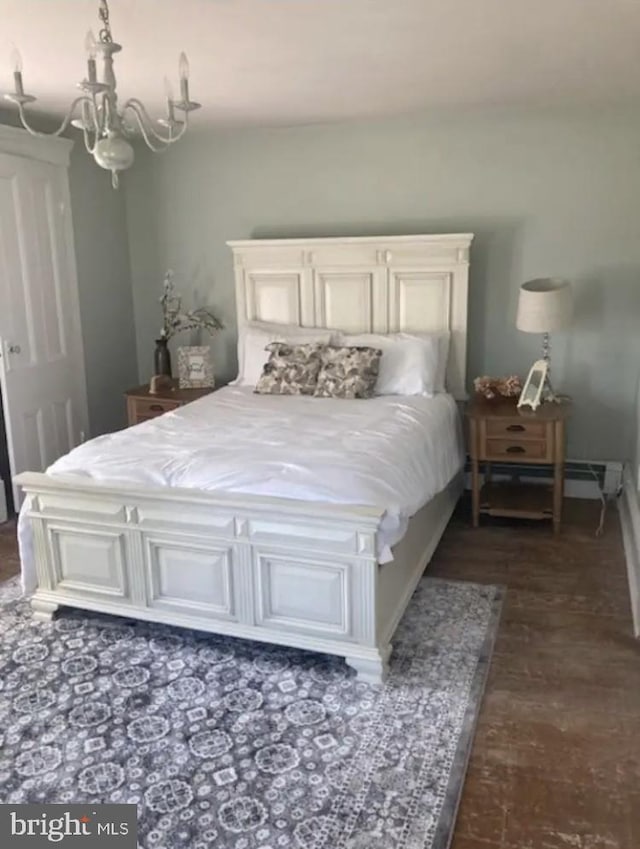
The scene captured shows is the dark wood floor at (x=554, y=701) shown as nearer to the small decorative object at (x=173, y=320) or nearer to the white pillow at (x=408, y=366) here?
the white pillow at (x=408, y=366)

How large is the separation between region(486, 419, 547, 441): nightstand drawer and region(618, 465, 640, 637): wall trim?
580 millimetres

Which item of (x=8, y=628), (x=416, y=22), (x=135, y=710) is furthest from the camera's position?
(x=8, y=628)

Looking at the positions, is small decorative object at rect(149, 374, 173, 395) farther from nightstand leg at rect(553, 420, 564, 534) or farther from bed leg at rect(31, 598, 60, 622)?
nightstand leg at rect(553, 420, 564, 534)

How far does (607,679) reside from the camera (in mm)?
2438

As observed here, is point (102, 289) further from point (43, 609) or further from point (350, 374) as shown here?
point (43, 609)

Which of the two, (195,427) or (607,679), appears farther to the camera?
(195,427)

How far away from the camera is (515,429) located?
370 centimetres

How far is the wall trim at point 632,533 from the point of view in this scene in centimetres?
292

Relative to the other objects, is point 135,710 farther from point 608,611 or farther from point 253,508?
point 608,611

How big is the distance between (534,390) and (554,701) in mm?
1980

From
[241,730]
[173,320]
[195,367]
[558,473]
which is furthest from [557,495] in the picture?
[173,320]

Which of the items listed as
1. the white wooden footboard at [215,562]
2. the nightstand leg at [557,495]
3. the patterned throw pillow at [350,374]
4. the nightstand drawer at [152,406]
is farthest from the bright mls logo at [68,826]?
the nightstand drawer at [152,406]

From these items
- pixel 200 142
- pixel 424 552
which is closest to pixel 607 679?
pixel 424 552

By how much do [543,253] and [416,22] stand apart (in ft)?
6.26
